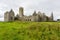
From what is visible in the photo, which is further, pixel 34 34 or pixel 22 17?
pixel 22 17

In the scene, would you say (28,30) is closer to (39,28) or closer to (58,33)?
(39,28)

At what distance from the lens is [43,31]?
23.1 m

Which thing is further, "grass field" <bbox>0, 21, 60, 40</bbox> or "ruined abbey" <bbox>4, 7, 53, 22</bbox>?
"ruined abbey" <bbox>4, 7, 53, 22</bbox>

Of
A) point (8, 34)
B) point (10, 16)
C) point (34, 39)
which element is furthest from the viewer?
point (10, 16)

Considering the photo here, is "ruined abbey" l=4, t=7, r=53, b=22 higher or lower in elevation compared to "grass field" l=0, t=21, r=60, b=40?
higher

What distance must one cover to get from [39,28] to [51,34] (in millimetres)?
2805

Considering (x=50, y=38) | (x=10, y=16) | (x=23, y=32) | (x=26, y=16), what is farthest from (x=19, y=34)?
(x=26, y=16)

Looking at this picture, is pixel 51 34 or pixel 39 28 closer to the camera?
pixel 51 34

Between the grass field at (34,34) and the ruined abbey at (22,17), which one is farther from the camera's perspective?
the ruined abbey at (22,17)

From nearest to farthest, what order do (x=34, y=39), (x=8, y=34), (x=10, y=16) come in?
(x=34, y=39), (x=8, y=34), (x=10, y=16)

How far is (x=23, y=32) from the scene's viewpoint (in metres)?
22.6

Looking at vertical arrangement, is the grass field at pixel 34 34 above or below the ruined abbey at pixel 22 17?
below

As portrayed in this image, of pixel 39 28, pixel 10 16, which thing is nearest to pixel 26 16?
pixel 10 16

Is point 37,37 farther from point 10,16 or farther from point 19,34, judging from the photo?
point 10,16
